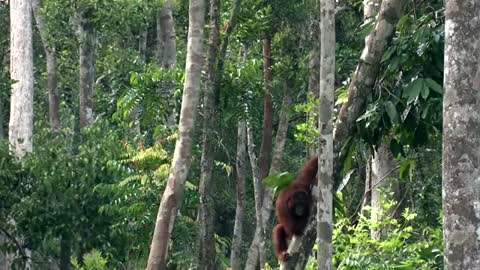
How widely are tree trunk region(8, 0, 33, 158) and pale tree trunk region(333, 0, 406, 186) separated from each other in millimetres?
9146

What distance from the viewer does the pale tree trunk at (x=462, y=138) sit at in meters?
5.19

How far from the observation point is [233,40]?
1420 centimetres

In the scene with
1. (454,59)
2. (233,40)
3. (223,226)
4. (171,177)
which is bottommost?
(223,226)

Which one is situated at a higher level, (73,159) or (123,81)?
(123,81)

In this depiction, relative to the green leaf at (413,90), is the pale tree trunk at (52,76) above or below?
above

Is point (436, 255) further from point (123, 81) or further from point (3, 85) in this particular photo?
point (123, 81)

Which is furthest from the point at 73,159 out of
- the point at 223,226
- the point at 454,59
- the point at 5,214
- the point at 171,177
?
the point at 223,226

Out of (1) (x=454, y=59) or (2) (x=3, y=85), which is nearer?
(1) (x=454, y=59)

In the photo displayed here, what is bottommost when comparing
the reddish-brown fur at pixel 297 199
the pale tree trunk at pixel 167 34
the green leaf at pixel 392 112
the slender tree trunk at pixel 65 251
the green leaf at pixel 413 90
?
the slender tree trunk at pixel 65 251

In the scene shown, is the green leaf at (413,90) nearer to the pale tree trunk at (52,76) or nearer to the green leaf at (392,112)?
the green leaf at (392,112)

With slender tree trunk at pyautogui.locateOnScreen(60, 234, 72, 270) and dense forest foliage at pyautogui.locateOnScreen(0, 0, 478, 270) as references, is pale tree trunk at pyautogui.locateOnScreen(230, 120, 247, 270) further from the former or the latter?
slender tree trunk at pyautogui.locateOnScreen(60, 234, 72, 270)

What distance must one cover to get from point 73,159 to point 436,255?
6.07m

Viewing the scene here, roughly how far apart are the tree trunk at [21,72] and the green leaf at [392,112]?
9512 mm

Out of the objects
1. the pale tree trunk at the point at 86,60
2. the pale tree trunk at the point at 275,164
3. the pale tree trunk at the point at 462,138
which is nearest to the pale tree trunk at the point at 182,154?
the pale tree trunk at the point at 462,138
